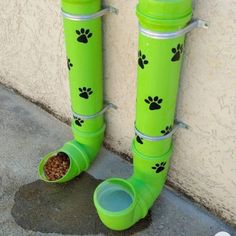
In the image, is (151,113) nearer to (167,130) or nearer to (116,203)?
(167,130)

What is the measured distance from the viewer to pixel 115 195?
273 centimetres

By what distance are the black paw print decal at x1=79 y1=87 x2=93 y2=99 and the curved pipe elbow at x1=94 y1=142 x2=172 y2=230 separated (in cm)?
52

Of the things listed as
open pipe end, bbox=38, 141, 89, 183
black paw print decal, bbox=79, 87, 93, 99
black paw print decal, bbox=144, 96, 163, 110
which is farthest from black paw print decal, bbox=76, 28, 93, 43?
open pipe end, bbox=38, 141, 89, 183

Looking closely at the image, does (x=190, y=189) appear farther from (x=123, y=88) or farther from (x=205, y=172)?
(x=123, y=88)

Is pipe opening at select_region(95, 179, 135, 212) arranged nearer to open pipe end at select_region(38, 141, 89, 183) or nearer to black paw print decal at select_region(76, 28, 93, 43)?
open pipe end at select_region(38, 141, 89, 183)

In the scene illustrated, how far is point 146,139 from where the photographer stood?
2.53 meters

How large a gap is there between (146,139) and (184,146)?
0.35 meters

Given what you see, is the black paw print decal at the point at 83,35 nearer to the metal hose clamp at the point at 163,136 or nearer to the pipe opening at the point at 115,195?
the metal hose clamp at the point at 163,136

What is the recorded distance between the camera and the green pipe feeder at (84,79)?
2.50 meters

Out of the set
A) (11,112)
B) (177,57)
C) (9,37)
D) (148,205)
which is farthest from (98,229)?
(9,37)

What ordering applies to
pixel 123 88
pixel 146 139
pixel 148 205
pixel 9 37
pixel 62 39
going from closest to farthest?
pixel 146 139 → pixel 148 205 → pixel 123 88 → pixel 62 39 → pixel 9 37

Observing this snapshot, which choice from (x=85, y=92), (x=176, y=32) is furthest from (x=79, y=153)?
(x=176, y=32)

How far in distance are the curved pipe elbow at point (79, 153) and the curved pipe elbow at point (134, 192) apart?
1.31 ft

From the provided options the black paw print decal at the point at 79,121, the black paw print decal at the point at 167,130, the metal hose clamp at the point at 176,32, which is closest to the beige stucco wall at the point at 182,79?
the metal hose clamp at the point at 176,32
